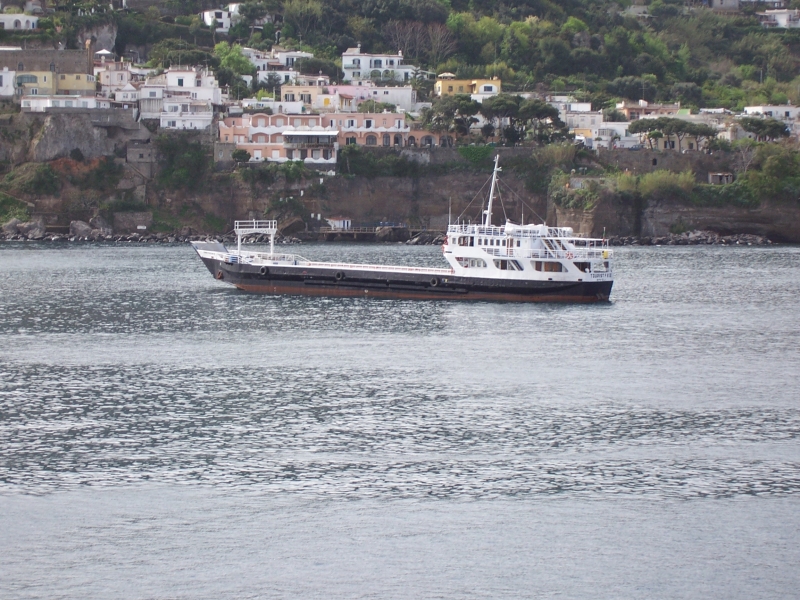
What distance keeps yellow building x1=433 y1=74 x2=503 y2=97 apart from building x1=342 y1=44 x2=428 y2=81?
17.4 ft

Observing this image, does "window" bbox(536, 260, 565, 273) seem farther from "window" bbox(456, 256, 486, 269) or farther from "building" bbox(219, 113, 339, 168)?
"building" bbox(219, 113, 339, 168)

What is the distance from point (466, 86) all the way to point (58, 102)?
41675 mm

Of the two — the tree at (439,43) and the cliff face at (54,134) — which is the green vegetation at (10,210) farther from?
the tree at (439,43)

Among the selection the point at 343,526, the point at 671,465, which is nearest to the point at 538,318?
the point at 671,465

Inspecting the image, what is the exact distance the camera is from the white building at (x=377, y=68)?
13538 centimetres

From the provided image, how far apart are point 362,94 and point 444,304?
207 feet

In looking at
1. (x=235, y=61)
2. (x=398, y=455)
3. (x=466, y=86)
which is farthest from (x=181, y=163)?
(x=398, y=455)

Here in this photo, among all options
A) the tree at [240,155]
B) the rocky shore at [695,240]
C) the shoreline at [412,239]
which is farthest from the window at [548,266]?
the tree at [240,155]

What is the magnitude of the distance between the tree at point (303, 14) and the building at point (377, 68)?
34.7ft

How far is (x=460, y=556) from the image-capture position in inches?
1029

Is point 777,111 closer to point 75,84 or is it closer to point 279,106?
point 279,106

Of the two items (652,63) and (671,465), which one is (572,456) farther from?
(652,63)

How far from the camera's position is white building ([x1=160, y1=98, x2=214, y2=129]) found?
365ft

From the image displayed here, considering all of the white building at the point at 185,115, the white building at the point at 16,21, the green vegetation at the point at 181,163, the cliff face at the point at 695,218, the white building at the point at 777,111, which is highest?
the white building at the point at 16,21
